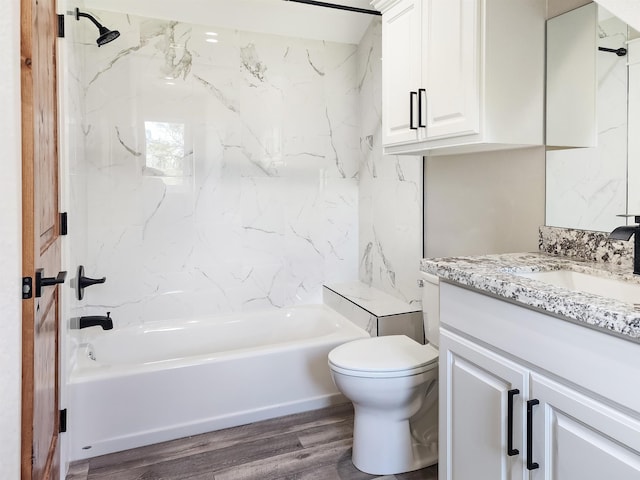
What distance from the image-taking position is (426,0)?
1833 mm

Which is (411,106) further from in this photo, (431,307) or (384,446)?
(384,446)

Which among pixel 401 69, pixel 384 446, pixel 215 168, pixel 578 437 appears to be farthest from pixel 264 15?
pixel 578 437

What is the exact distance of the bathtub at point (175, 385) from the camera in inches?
83.6

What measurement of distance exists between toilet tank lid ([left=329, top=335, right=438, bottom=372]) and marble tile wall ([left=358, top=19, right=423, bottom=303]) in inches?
28.0

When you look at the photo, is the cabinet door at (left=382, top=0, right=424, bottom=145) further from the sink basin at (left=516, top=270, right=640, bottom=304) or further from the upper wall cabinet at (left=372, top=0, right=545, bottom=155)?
the sink basin at (left=516, top=270, right=640, bottom=304)

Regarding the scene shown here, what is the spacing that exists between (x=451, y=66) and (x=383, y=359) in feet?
4.01

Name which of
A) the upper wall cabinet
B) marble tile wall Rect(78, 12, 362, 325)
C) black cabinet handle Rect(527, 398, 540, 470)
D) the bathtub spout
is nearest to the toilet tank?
the upper wall cabinet

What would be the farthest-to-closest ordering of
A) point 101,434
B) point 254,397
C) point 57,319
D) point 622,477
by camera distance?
point 254,397, point 101,434, point 57,319, point 622,477

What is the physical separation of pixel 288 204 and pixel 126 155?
1121 mm

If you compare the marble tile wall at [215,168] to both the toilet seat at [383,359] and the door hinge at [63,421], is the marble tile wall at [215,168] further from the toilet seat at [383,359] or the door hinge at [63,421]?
the toilet seat at [383,359]

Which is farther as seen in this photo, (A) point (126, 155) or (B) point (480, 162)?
(A) point (126, 155)

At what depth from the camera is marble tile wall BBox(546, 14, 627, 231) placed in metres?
1.51

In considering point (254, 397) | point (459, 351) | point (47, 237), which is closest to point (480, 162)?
point (459, 351)

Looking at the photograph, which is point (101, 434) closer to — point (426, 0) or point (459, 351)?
point (459, 351)
